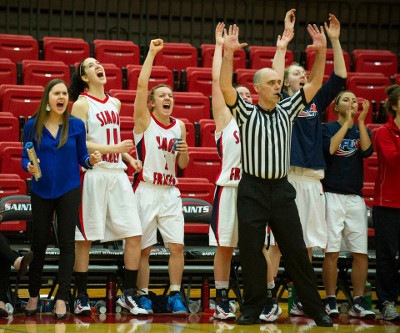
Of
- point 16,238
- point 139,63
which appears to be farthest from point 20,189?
point 139,63

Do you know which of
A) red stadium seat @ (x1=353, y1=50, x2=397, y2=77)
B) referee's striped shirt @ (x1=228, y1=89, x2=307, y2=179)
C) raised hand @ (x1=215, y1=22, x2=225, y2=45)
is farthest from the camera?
red stadium seat @ (x1=353, y1=50, x2=397, y2=77)

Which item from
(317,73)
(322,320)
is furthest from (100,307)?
(317,73)

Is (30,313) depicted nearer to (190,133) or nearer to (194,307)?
(194,307)

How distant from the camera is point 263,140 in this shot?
197 inches

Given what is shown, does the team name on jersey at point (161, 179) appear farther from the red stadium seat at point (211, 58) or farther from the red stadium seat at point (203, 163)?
the red stadium seat at point (211, 58)

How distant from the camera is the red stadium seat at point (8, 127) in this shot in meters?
7.84

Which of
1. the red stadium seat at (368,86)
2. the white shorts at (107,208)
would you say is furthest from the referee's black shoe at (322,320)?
the red stadium seat at (368,86)

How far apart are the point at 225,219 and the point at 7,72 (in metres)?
4.78

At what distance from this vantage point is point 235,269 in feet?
20.3

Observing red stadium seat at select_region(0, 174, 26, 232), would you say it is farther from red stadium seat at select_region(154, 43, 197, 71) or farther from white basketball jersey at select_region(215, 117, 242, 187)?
red stadium seat at select_region(154, 43, 197, 71)

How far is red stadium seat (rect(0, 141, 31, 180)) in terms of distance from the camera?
24.0 feet

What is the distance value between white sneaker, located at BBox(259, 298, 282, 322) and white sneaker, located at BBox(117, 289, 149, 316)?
89 centimetres

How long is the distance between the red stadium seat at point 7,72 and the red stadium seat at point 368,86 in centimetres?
445

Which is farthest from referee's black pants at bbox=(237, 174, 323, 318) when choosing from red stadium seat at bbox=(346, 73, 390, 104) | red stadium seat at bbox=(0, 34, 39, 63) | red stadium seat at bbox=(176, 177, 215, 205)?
red stadium seat at bbox=(0, 34, 39, 63)
